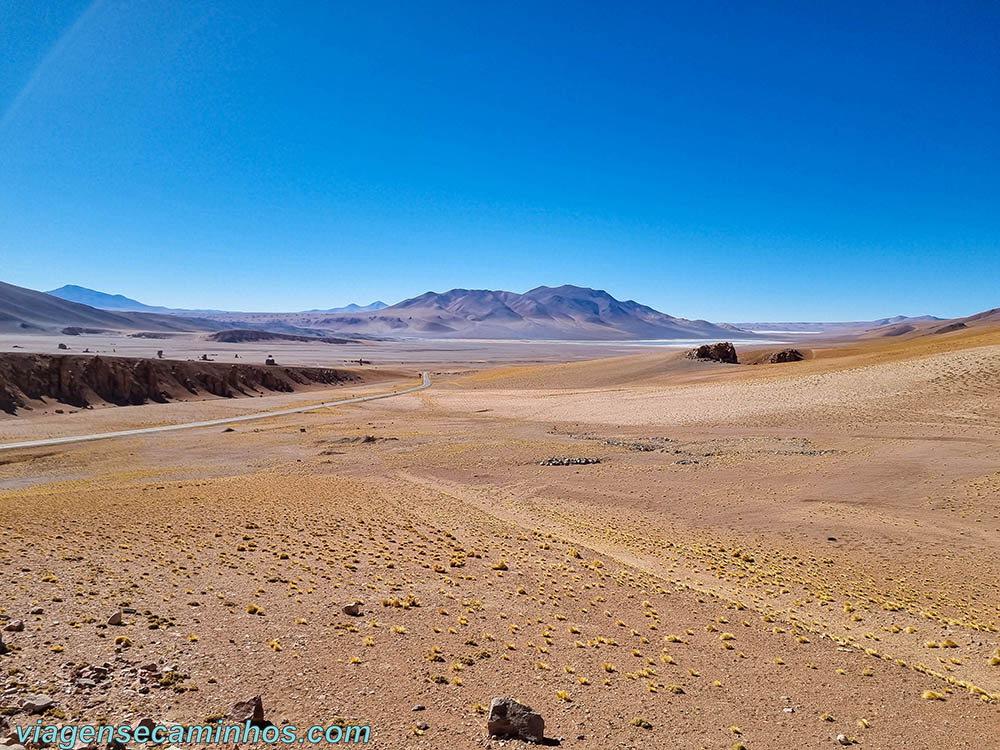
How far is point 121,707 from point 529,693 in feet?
13.6

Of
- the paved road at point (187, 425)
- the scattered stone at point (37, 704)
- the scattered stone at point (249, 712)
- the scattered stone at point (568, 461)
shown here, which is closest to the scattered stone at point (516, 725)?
the scattered stone at point (249, 712)

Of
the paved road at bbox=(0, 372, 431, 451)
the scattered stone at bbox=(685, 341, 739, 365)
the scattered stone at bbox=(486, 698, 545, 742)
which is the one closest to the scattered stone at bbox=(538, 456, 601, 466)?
the scattered stone at bbox=(486, 698, 545, 742)

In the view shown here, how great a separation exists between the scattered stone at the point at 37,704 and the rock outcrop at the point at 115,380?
49309 mm

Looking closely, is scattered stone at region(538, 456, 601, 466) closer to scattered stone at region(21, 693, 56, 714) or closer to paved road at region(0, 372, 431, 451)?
scattered stone at region(21, 693, 56, 714)

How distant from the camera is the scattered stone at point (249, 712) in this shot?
5.36 metres

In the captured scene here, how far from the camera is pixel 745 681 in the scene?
24.1ft

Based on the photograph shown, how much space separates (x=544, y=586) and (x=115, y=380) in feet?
183

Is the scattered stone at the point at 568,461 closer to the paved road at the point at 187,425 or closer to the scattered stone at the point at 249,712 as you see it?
the scattered stone at the point at 249,712

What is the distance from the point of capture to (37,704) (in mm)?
5215

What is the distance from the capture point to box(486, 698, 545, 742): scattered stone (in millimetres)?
5379

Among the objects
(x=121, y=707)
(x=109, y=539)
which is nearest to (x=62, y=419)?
(x=109, y=539)

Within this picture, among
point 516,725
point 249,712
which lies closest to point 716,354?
point 516,725

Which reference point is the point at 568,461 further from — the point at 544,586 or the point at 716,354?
the point at 716,354

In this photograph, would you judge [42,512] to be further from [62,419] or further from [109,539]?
[62,419]
